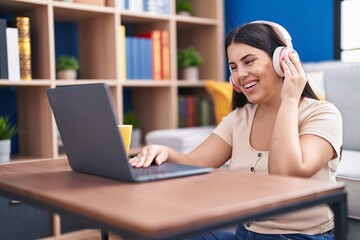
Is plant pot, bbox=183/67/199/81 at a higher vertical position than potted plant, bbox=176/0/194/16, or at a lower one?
lower

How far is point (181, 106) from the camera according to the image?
10.7 ft

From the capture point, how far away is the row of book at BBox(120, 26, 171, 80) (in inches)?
118

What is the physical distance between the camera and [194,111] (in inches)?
131

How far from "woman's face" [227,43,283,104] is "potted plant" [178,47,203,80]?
1878mm

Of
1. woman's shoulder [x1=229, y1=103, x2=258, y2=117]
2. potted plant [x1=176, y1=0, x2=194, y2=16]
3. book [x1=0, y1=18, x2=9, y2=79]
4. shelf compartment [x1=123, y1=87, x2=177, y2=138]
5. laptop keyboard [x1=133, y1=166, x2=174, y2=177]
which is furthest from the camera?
potted plant [x1=176, y1=0, x2=194, y2=16]

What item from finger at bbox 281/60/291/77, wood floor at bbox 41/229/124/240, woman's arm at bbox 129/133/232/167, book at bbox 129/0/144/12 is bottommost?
wood floor at bbox 41/229/124/240

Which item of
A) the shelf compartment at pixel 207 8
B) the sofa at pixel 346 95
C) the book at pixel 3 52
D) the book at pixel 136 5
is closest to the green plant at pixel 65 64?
the book at pixel 3 52

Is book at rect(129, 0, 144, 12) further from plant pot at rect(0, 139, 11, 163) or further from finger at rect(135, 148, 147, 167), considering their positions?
finger at rect(135, 148, 147, 167)

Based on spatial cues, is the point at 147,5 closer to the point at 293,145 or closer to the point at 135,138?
the point at 135,138

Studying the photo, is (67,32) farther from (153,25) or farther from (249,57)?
(249,57)

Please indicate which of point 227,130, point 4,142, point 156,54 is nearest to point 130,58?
point 156,54

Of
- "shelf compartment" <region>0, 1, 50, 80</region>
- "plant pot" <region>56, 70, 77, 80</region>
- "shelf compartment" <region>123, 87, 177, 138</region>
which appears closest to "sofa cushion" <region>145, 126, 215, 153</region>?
"shelf compartment" <region>123, 87, 177, 138</region>

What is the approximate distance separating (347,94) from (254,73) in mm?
1209

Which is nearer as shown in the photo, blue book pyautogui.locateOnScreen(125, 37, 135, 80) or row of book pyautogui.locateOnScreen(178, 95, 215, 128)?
blue book pyautogui.locateOnScreen(125, 37, 135, 80)
